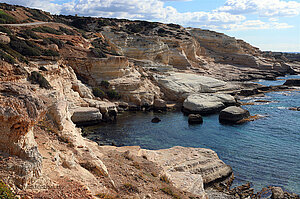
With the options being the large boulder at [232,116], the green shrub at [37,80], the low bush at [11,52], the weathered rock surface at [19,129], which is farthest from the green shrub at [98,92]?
the weathered rock surface at [19,129]

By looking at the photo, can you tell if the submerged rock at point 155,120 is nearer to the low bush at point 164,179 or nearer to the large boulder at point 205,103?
the large boulder at point 205,103

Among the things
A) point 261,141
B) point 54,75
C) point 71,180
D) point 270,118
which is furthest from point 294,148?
point 54,75

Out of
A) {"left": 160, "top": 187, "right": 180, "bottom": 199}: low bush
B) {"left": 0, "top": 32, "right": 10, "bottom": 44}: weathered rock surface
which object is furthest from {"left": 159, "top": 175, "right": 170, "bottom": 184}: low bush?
{"left": 0, "top": 32, "right": 10, "bottom": 44}: weathered rock surface

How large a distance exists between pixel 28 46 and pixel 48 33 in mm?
14674

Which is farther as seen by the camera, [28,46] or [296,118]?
[296,118]

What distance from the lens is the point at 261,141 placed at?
28.2 metres

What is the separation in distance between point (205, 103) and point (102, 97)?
16.2 metres

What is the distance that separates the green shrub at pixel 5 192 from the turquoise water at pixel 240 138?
54.2ft

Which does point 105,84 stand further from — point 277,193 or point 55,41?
point 277,193

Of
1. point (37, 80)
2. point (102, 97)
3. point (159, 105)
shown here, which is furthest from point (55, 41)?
point (159, 105)

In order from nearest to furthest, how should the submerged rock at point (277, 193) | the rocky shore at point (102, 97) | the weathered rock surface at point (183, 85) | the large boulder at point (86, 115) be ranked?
1. the rocky shore at point (102, 97)
2. the submerged rock at point (277, 193)
3. the large boulder at point (86, 115)
4. the weathered rock surface at point (183, 85)

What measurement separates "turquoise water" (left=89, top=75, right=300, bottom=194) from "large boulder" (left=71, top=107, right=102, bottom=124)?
1.36 metres

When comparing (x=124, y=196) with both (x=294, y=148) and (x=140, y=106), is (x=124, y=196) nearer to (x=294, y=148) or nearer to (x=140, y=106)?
(x=294, y=148)

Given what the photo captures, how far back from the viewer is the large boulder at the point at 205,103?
40.9 m
